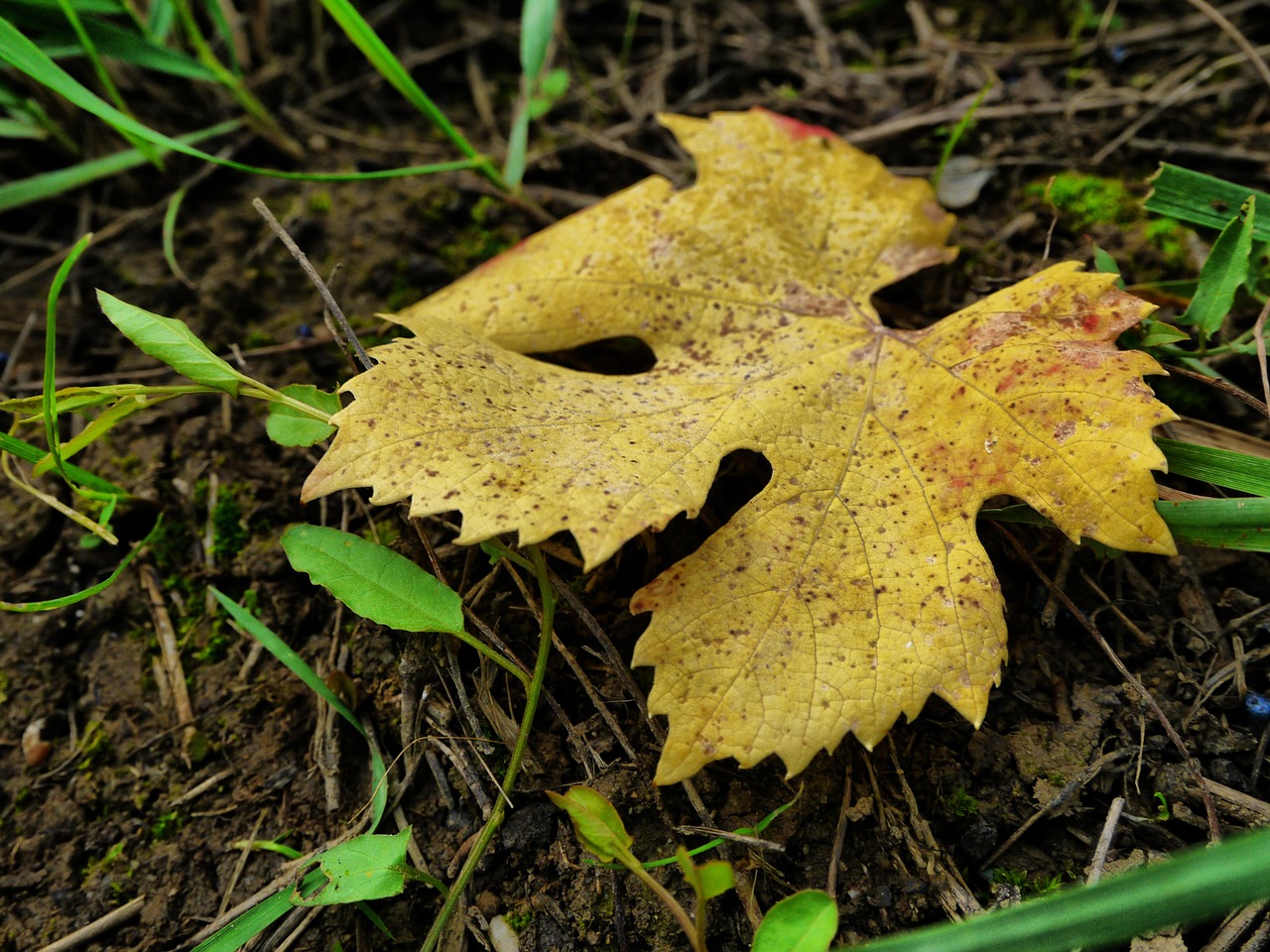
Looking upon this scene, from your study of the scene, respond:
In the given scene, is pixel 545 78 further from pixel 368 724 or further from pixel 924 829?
pixel 924 829

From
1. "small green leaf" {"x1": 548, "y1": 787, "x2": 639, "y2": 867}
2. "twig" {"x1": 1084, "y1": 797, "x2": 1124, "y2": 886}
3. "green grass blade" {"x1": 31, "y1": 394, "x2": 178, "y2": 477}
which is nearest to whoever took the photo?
"small green leaf" {"x1": 548, "y1": 787, "x2": 639, "y2": 867}

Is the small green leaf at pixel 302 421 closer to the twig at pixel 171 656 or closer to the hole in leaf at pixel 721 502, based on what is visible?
the twig at pixel 171 656

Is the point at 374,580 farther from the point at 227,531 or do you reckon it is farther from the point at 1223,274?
the point at 1223,274

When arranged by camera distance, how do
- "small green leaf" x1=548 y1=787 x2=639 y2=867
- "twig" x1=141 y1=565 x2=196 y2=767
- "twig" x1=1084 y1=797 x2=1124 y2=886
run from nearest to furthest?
"small green leaf" x1=548 y1=787 x2=639 y2=867, "twig" x1=1084 y1=797 x2=1124 y2=886, "twig" x1=141 y1=565 x2=196 y2=767

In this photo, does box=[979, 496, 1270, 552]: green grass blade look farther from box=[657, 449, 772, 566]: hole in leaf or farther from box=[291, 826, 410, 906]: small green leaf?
box=[291, 826, 410, 906]: small green leaf

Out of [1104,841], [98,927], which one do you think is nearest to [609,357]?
[1104,841]

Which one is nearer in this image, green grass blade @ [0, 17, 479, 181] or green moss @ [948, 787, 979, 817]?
green moss @ [948, 787, 979, 817]

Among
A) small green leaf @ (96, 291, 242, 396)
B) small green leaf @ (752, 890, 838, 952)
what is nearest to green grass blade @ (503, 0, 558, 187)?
small green leaf @ (96, 291, 242, 396)

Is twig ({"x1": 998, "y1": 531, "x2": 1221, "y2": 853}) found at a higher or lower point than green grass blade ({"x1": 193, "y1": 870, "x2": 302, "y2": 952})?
higher
